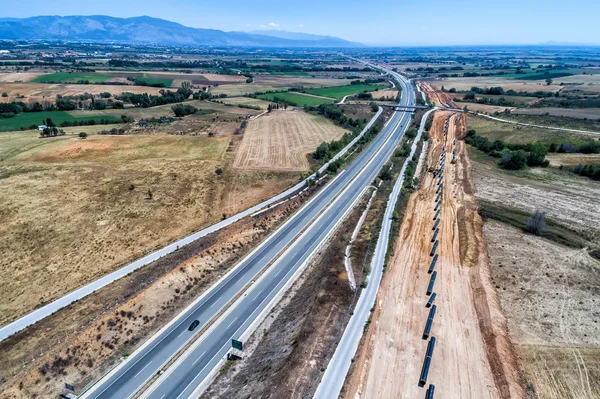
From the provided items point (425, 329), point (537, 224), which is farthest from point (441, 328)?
point (537, 224)

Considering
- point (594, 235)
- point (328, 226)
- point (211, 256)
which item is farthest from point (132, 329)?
point (594, 235)

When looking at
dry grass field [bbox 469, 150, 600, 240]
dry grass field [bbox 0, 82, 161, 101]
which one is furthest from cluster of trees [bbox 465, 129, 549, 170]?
dry grass field [bbox 0, 82, 161, 101]

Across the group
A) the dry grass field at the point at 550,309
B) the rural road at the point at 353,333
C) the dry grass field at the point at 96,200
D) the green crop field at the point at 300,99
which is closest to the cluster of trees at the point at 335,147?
the dry grass field at the point at 96,200

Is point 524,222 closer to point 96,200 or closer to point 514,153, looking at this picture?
point 514,153

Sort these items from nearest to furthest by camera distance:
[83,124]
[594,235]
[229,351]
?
[229,351]
[594,235]
[83,124]

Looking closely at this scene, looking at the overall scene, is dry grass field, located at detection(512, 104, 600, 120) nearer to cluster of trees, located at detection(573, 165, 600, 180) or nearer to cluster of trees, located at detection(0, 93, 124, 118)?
cluster of trees, located at detection(573, 165, 600, 180)

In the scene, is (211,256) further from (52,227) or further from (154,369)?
(52,227)

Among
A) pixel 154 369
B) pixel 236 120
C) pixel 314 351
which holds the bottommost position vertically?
pixel 154 369
